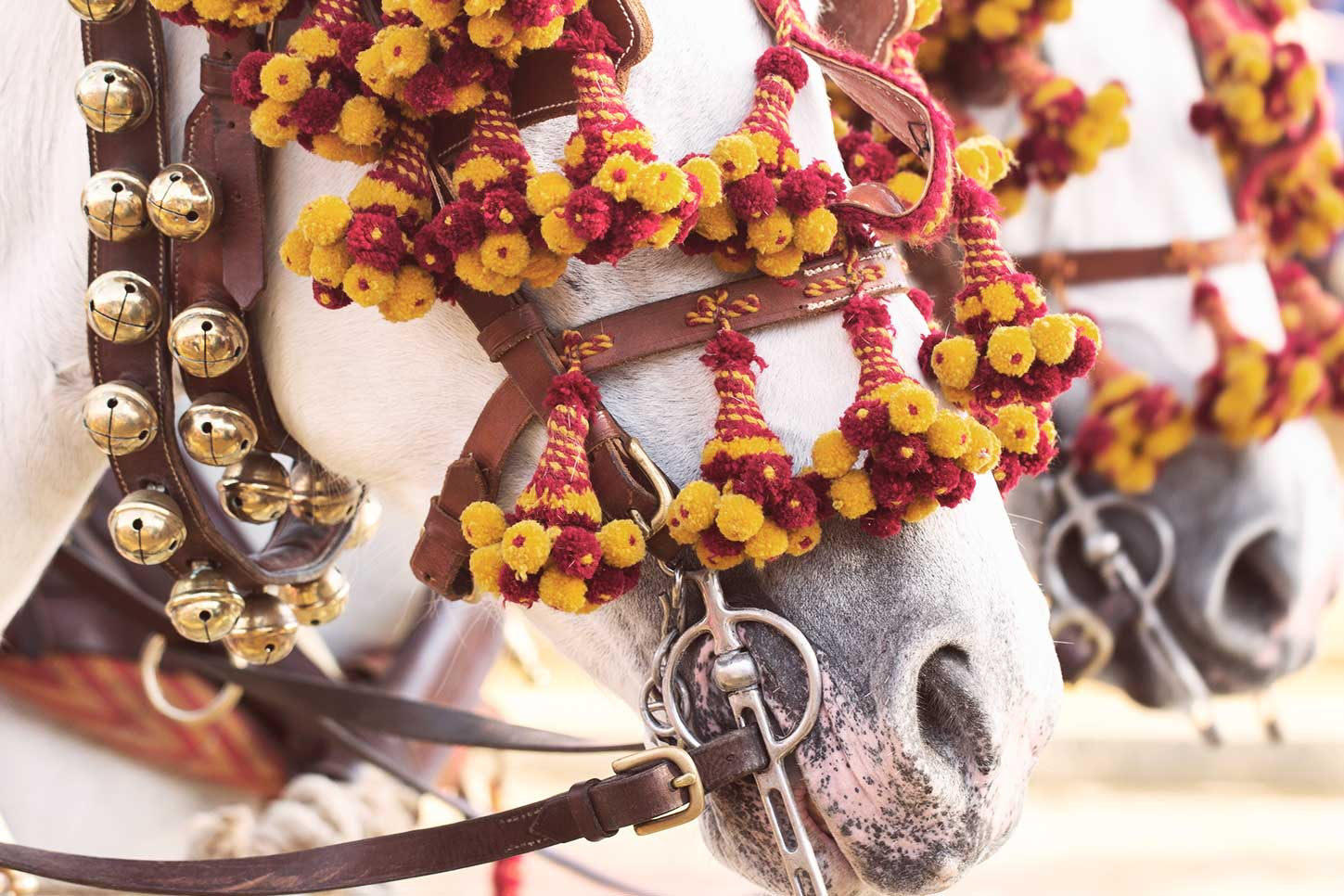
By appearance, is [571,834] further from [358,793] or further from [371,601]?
[371,601]

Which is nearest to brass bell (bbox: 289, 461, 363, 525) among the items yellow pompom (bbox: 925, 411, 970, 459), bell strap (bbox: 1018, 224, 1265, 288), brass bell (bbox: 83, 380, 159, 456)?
brass bell (bbox: 83, 380, 159, 456)

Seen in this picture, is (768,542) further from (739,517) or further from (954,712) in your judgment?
(954,712)

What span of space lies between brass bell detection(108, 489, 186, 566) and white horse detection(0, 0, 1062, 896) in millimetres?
145

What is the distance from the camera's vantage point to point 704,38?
1.08 metres

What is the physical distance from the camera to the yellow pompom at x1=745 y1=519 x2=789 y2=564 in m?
0.98

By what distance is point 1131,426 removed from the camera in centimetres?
224

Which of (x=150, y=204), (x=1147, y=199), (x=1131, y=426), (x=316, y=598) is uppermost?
(x=150, y=204)

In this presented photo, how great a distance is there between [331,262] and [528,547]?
0.88 ft

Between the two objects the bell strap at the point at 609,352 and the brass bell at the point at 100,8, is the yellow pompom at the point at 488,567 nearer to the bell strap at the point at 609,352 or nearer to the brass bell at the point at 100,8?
the bell strap at the point at 609,352

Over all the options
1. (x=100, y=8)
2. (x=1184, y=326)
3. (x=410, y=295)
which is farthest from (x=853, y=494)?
(x=1184, y=326)

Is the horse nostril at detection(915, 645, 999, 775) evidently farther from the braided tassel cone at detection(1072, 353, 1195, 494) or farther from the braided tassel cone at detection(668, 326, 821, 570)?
the braided tassel cone at detection(1072, 353, 1195, 494)

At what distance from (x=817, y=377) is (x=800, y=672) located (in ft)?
0.73

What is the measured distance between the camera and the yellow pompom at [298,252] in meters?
1.06

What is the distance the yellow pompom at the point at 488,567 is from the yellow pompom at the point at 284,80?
1.21ft
